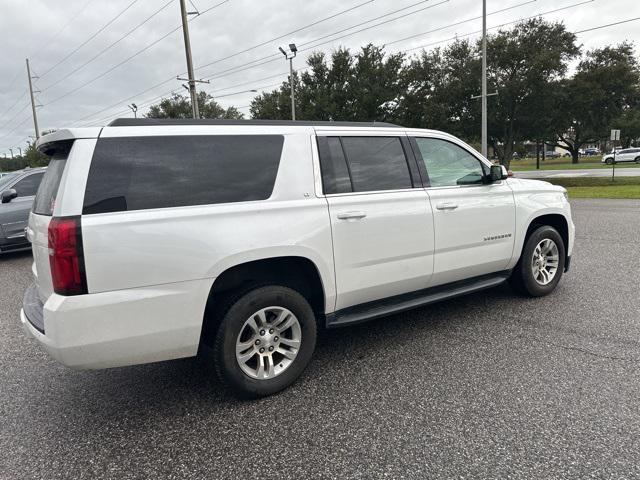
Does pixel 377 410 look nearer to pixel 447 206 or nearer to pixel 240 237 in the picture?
pixel 240 237

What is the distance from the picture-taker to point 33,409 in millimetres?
3061

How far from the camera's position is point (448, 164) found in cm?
420

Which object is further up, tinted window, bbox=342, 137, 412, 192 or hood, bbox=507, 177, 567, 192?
tinted window, bbox=342, 137, 412, 192

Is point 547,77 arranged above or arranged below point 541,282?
above

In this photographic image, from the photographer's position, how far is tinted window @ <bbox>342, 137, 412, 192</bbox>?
3510 millimetres

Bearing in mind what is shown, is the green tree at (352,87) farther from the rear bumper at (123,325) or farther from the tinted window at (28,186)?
the rear bumper at (123,325)

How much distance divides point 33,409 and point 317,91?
97.9ft

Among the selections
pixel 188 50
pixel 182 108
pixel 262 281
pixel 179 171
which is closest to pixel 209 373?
pixel 262 281

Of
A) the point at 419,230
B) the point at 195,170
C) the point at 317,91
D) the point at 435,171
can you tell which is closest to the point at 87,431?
the point at 195,170

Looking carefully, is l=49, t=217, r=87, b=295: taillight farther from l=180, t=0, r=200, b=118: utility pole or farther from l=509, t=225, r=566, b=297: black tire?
l=180, t=0, r=200, b=118: utility pole

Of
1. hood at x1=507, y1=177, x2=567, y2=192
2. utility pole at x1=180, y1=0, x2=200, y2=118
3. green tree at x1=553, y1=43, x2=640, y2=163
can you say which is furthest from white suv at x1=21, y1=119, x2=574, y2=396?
green tree at x1=553, y1=43, x2=640, y2=163

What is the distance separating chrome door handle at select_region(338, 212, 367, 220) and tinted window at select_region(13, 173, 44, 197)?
8.58 metres

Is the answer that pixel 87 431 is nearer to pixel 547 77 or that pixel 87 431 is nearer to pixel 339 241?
pixel 339 241

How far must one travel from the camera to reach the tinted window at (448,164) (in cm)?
401
